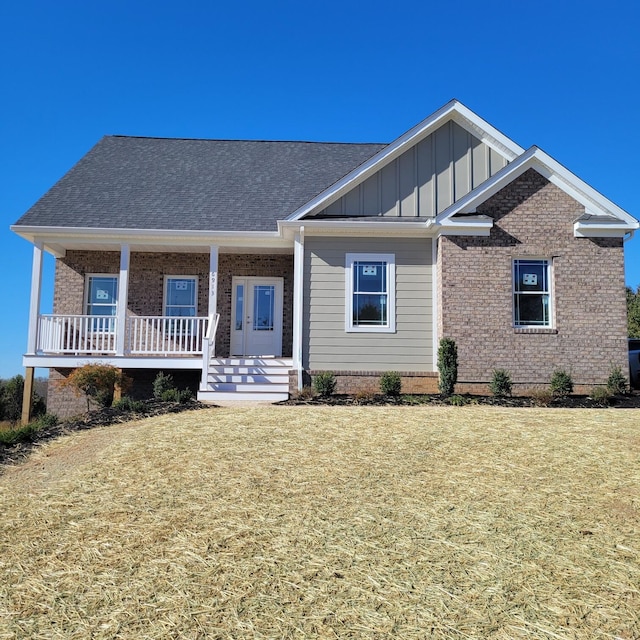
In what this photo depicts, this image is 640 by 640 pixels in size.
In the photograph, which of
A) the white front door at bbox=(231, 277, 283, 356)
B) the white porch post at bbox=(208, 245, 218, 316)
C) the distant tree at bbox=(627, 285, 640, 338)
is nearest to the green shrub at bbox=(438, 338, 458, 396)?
the white front door at bbox=(231, 277, 283, 356)

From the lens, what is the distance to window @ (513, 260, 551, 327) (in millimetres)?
12656

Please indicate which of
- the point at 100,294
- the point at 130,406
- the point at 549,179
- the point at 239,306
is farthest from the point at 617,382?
the point at 100,294

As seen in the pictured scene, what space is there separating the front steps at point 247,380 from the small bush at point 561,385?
5.72 meters

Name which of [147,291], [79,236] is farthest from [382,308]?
[79,236]

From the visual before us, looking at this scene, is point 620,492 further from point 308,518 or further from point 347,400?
point 347,400

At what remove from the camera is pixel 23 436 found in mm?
8438

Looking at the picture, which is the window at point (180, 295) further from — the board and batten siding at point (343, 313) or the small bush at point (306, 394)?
the small bush at point (306, 394)

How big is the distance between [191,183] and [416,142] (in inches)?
266

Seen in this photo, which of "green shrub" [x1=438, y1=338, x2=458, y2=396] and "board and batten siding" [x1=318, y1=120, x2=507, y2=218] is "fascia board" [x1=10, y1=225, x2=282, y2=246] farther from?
"green shrub" [x1=438, y1=338, x2=458, y2=396]

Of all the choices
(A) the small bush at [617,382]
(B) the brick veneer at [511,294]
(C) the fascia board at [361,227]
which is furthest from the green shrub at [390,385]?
(A) the small bush at [617,382]

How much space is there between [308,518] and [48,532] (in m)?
2.39

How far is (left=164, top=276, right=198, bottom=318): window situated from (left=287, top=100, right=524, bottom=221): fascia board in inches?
160

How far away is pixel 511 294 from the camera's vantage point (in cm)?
1262

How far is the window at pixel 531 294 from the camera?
41.5 feet
